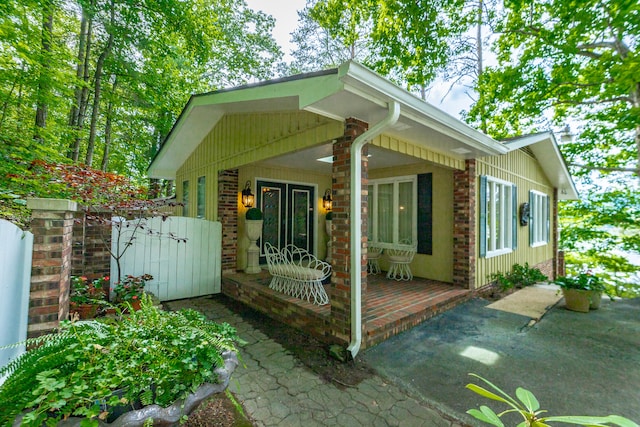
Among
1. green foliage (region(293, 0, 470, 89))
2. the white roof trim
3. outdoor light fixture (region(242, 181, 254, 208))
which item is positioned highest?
green foliage (region(293, 0, 470, 89))

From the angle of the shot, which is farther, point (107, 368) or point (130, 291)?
point (130, 291)

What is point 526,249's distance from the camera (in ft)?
24.5

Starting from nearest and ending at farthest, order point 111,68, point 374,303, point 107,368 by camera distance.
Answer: point 107,368 < point 374,303 < point 111,68

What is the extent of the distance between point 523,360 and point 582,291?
285cm

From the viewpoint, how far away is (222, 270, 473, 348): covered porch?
3402 mm

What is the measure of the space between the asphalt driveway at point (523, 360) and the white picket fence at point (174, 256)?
12.1ft

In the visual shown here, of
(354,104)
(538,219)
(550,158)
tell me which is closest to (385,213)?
(354,104)

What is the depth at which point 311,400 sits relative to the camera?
91.7 inches

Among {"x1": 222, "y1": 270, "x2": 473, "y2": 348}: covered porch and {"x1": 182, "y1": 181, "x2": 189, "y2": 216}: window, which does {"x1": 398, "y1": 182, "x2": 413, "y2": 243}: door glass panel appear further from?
{"x1": 182, "y1": 181, "x2": 189, "y2": 216}: window

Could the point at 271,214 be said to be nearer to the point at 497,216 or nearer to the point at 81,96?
the point at 497,216

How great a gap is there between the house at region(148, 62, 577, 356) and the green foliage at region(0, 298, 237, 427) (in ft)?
5.99

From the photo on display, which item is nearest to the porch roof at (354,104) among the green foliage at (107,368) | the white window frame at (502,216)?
the white window frame at (502,216)

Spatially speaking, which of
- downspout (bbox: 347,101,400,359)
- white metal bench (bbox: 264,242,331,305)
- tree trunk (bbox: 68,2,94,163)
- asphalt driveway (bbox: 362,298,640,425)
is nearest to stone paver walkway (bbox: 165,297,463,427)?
asphalt driveway (bbox: 362,298,640,425)

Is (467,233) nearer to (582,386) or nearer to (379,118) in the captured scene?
(582,386)
